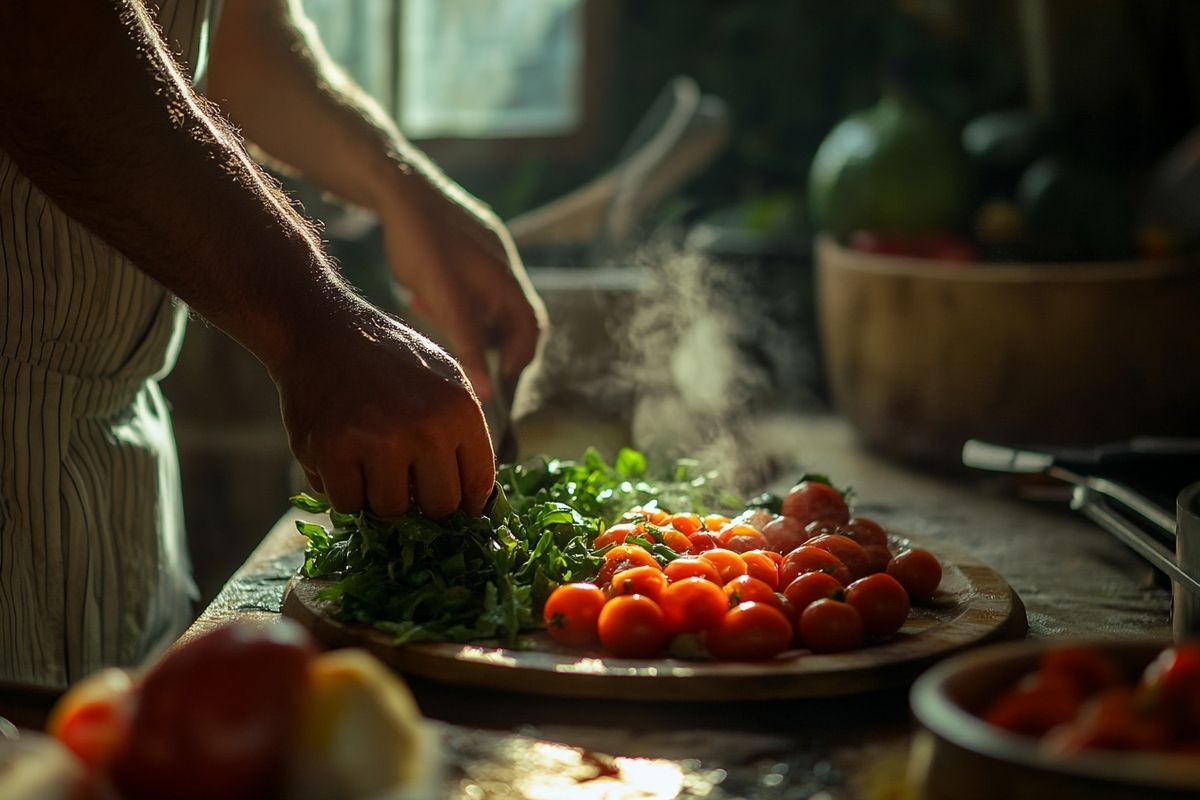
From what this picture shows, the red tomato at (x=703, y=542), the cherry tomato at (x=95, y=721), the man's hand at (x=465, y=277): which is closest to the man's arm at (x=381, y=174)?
the man's hand at (x=465, y=277)

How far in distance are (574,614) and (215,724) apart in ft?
1.99

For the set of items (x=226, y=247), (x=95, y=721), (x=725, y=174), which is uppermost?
(x=725, y=174)

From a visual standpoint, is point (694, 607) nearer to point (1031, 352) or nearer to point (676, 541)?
point (676, 541)

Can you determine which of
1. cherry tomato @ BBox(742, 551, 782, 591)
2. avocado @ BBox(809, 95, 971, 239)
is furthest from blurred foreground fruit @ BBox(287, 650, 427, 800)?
avocado @ BBox(809, 95, 971, 239)

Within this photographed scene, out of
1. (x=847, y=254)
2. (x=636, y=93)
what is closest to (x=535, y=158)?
(x=636, y=93)

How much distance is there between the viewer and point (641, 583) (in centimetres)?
134

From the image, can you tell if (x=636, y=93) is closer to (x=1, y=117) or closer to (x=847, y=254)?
(x=847, y=254)

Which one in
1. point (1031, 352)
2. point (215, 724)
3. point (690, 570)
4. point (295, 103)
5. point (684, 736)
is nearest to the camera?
point (215, 724)

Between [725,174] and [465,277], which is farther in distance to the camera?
[725,174]

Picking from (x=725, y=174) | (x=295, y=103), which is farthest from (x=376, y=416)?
(x=725, y=174)

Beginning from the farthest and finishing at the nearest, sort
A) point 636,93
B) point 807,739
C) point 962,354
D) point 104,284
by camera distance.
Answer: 1. point 636,93
2. point 962,354
3. point 104,284
4. point 807,739

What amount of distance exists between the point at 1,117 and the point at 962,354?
1.92 m

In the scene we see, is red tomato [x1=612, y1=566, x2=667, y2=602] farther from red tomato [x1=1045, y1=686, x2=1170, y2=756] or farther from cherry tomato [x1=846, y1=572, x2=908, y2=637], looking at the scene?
red tomato [x1=1045, y1=686, x2=1170, y2=756]

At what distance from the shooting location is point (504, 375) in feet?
6.13
